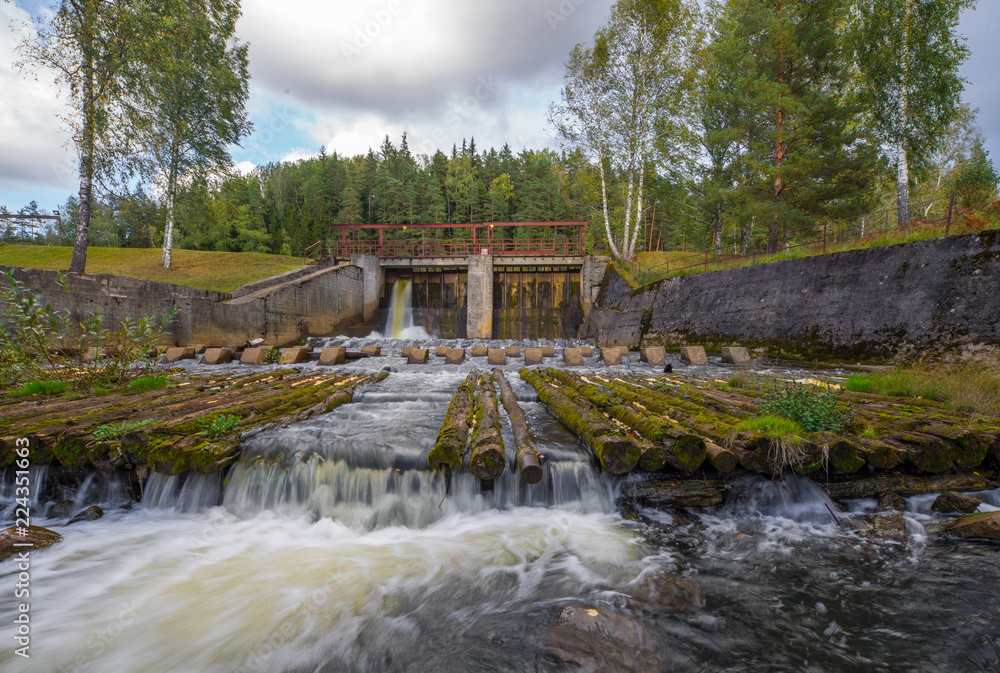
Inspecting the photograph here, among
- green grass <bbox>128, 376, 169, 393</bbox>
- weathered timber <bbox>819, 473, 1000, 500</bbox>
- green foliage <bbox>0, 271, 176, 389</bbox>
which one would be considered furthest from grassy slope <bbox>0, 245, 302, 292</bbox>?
weathered timber <bbox>819, 473, 1000, 500</bbox>

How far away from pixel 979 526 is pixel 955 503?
52cm

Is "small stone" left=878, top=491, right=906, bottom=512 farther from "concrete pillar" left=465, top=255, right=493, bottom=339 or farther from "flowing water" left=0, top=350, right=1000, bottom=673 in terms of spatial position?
"concrete pillar" left=465, top=255, right=493, bottom=339

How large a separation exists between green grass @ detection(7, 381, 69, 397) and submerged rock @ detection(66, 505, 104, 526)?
14.2 feet

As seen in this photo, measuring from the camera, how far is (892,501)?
4.22 meters

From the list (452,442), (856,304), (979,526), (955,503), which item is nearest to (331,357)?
(452,442)

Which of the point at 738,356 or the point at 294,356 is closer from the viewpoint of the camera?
the point at 738,356

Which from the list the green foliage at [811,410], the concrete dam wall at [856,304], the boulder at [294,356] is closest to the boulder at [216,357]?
the boulder at [294,356]

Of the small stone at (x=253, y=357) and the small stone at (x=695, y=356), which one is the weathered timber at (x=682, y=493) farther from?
the small stone at (x=253, y=357)

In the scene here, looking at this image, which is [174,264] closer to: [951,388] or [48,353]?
[48,353]

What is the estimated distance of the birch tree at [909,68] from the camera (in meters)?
15.8

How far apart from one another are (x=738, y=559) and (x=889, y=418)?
3.19 metres

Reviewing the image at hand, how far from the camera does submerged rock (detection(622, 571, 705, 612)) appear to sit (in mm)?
3057

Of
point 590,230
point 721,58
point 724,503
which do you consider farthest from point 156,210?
point 721,58

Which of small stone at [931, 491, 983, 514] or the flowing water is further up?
small stone at [931, 491, 983, 514]
